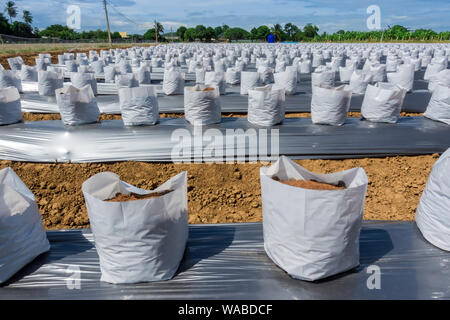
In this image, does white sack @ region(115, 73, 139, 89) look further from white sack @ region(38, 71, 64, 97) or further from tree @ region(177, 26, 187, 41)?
tree @ region(177, 26, 187, 41)

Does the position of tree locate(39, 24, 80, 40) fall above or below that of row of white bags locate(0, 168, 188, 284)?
above

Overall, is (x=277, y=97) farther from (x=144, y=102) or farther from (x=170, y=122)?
(x=144, y=102)

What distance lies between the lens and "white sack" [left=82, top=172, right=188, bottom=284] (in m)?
1.60

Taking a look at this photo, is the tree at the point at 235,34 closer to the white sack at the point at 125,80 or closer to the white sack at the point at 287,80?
the white sack at the point at 287,80

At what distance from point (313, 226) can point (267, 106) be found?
3.30 meters

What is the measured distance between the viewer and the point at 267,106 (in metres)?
4.63

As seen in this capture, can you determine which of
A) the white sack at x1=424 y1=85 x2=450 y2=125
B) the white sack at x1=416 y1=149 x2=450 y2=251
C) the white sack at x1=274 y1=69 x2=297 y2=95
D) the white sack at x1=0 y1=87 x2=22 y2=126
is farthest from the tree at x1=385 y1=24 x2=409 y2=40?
the white sack at x1=0 y1=87 x2=22 y2=126

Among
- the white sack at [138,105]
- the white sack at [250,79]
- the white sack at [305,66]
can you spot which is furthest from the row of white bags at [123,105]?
the white sack at [305,66]

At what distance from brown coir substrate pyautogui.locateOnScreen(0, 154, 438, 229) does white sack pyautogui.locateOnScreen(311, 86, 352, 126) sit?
2.96 feet

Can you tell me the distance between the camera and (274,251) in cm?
185

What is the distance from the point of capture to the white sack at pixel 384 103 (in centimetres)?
461

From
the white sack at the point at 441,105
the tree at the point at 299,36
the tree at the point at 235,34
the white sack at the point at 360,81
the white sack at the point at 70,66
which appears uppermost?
the tree at the point at 235,34

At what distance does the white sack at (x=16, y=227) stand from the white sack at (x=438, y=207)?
280cm

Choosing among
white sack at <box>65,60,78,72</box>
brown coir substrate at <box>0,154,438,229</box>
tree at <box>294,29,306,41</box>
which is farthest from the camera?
tree at <box>294,29,306,41</box>
